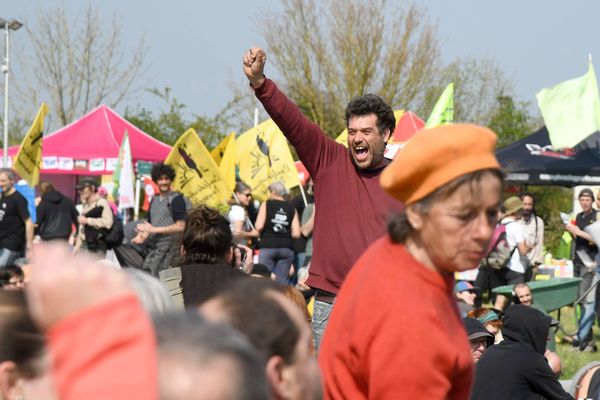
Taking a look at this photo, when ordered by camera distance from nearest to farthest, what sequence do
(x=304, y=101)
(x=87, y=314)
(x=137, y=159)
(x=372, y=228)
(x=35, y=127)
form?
(x=87, y=314) → (x=372, y=228) → (x=35, y=127) → (x=137, y=159) → (x=304, y=101)

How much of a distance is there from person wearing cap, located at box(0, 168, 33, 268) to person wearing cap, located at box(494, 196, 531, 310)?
19.5ft

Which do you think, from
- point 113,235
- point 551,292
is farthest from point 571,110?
point 113,235

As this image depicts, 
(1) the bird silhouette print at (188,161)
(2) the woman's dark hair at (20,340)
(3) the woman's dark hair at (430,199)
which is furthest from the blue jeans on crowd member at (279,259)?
(2) the woman's dark hair at (20,340)

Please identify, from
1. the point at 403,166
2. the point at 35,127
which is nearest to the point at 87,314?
the point at 403,166

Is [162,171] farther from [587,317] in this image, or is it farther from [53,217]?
[587,317]

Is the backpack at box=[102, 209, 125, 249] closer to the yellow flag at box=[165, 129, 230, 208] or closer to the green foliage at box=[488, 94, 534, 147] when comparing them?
the yellow flag at box=[165, 129, 230, 208]

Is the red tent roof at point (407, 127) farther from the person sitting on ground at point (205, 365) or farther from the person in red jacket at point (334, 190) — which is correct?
the person sitting on ground at point (205, 365)

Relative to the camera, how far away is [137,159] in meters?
24.4

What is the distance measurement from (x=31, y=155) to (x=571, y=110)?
27.5 ft

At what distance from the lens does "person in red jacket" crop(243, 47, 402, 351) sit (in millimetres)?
4844

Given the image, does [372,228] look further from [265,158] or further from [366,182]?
[265,158]

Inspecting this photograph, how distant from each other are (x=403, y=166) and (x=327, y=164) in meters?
2.69

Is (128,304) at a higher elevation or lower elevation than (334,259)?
higher

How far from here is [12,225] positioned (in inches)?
539
